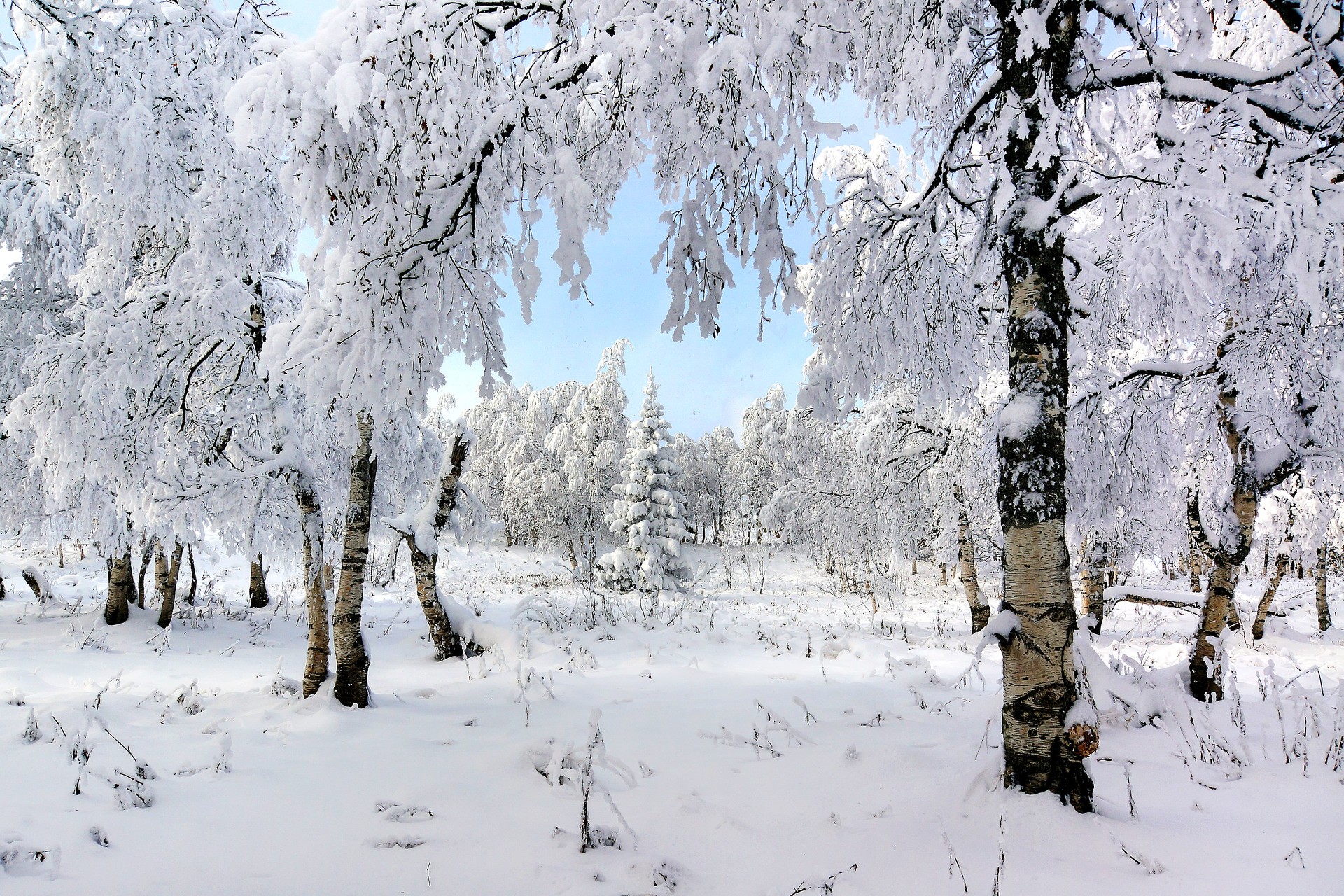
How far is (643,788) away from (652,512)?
19.1 m

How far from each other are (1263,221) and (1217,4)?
9.86 ft

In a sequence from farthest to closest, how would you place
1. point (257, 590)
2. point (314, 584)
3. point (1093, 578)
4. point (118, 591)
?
point (257, 590), point (1093, 578), point (118, 591), point (314, 584)

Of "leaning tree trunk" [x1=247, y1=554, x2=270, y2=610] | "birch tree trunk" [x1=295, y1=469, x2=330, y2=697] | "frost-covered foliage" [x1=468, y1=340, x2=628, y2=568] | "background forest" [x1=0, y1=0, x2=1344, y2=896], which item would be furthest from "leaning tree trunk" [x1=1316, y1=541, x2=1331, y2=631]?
"leaning tree trunk" [x1=247, y1=554, x2=270, y2=610]

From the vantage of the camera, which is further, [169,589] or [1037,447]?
[169,589]

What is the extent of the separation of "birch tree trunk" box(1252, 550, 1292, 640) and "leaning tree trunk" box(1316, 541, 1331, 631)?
7.05 ft

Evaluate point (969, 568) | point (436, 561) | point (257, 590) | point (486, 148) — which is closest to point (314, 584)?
point (436, 561)

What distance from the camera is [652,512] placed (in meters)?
22.8

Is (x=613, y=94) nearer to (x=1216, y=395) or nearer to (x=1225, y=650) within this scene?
(x=1216, y=395)

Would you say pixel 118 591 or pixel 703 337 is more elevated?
pixel 703 337

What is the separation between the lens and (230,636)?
36.6 feet

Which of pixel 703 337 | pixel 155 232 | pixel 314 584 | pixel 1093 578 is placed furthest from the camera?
pixel 1093 578

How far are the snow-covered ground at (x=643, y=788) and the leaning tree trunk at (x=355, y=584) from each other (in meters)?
0.33

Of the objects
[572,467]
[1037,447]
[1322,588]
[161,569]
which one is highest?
[572,467]

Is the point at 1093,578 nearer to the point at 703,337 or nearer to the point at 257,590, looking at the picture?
the point at 703,337
